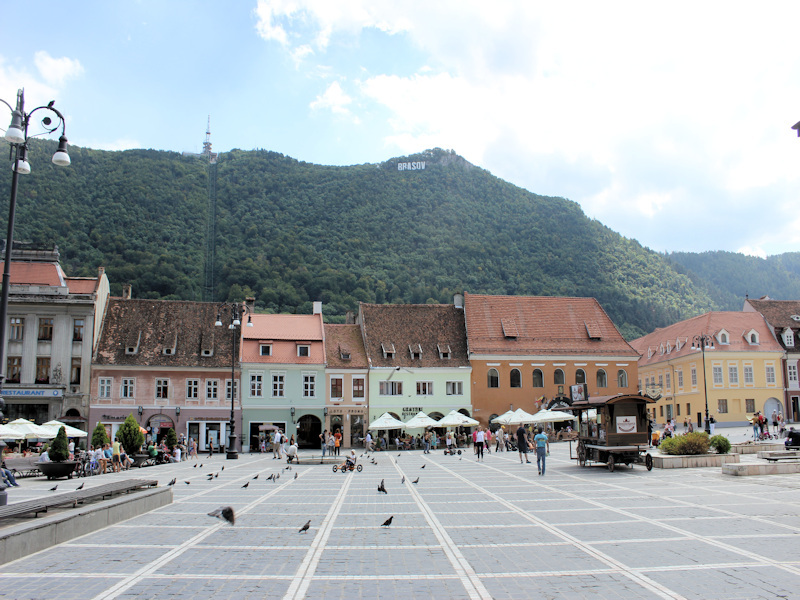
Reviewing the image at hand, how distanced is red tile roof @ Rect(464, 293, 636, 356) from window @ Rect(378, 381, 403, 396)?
6.41 meters

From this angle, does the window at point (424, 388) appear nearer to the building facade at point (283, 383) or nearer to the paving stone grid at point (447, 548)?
the building facade at point (283, 383)

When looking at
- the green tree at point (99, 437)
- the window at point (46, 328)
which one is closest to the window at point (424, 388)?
the green tree at point (99, 437)

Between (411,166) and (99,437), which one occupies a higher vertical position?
(411,166)

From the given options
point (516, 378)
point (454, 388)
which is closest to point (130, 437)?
point (454, 388)

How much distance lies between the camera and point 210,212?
86438mm

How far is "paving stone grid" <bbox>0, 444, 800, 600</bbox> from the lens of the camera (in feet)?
26.2

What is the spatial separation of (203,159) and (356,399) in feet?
229

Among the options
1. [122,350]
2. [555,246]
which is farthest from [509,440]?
[555,246]

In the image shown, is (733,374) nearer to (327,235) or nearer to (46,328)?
(327,235)

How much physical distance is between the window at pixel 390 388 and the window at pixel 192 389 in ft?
42.6

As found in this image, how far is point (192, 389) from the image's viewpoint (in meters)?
45.7

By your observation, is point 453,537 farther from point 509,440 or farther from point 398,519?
point 509,440

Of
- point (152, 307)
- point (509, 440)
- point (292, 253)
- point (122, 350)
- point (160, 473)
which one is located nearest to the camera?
point (160, 473)

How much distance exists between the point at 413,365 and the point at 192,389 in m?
16.1
